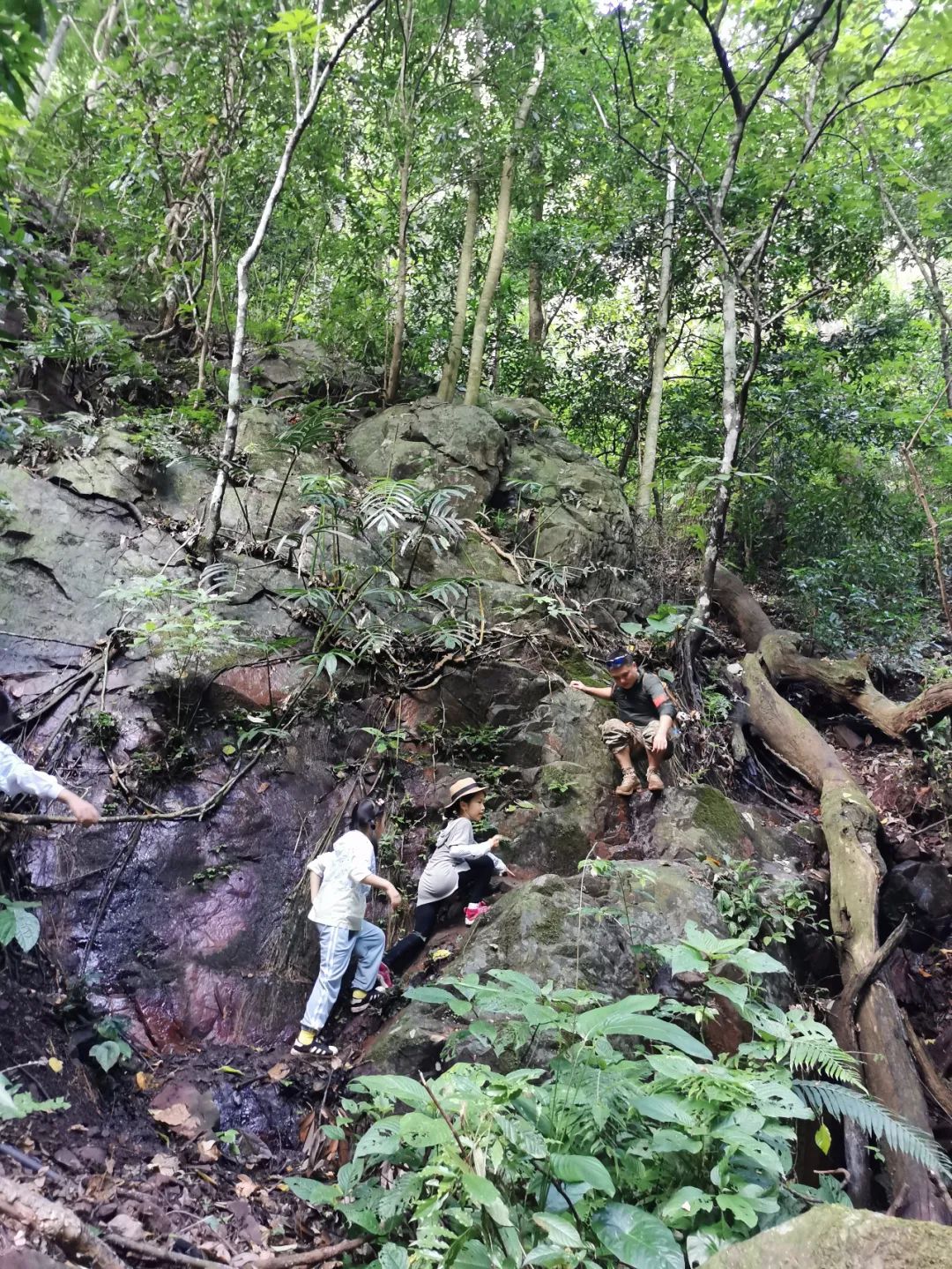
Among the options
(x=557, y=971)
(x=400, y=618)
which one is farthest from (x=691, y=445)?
(x=557, y=971)

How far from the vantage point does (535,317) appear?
46.2 ft

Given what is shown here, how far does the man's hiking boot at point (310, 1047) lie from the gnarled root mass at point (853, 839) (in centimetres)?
310

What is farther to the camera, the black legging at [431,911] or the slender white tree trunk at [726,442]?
the slender white tree trunk at [726,442]

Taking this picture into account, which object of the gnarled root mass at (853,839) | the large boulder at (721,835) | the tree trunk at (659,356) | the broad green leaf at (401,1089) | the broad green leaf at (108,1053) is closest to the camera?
the broad green leaf at (401,1089)

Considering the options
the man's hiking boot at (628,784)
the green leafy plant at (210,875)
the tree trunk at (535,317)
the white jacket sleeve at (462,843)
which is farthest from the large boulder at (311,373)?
the green leafy plant at (210,875)

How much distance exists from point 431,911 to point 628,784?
2.17 metres

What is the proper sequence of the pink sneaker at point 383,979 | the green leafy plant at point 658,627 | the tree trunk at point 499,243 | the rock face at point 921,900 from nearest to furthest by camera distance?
the pink sneaker at point 383,979 < the rock face at point 921,900 < the green leafy plant at point 658,627 < the tree trunk at point 499,243

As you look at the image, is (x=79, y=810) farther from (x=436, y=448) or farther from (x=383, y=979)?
(x=436, y=448)

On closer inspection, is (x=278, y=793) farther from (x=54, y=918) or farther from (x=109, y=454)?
(x=109, y=454)

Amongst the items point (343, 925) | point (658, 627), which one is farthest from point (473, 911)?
point (658, 627)

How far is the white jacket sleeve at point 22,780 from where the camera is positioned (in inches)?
139

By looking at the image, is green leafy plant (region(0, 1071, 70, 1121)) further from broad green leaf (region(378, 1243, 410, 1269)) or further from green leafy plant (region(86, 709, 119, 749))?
green leafy plant (region(86, 709, 119, 749))

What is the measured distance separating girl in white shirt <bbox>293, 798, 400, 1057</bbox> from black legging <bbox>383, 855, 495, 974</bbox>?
0.72ft

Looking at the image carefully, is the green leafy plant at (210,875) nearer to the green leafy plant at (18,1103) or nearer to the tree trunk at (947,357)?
the green leafy plant at (18,1103)
